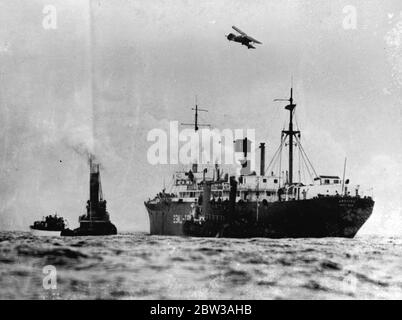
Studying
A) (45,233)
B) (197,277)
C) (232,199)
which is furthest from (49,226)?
(197,277)

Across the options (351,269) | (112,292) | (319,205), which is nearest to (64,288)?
(112,292)

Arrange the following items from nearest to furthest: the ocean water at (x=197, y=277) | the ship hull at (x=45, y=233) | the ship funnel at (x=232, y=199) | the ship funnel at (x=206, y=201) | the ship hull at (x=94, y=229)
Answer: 1. the ocean water at (x=197, y=277)
2. the ship funnel at (x=232, y=199)
3. the ship hull at (x=94, y=229)
4. the ship funnel at (x=206, y=201)
5. the ship hull at (x=45, y=233)

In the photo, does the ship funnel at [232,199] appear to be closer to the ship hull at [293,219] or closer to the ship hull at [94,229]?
the ship hull at [293,219]

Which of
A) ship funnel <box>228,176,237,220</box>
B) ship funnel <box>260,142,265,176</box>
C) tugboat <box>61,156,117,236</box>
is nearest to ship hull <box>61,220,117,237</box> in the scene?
tugboat <box>61,156,117,236</box>

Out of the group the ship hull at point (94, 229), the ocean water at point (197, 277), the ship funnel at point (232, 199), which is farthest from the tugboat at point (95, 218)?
the ocean water at point (197, 277)

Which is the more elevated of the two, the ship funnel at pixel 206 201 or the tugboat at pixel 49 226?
the ship funnel at pixel 206 201

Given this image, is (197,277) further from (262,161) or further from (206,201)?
(262,161)
